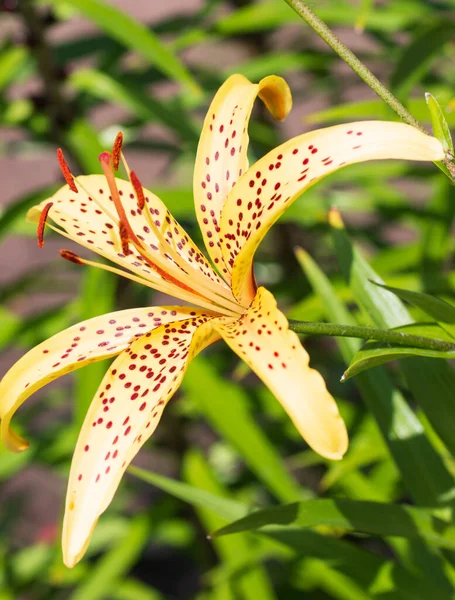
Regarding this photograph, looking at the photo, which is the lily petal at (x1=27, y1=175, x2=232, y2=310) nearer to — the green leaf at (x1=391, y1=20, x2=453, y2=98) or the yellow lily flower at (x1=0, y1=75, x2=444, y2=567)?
the yellow lily flower at (x1=0, y1=75, x2=444, y2=567)

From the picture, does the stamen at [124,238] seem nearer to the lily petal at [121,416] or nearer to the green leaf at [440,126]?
the lily petal at [121,416]

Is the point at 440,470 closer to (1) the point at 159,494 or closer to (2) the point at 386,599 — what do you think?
(2) the point at 386,599

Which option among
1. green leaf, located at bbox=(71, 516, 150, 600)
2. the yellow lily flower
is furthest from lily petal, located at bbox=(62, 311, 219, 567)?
green leaf, located at bbox=(71, 516, 150, 600)

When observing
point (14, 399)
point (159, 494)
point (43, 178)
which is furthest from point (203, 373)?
point (43, 178)

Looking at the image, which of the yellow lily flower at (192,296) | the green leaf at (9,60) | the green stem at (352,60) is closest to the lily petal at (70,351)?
the yellow lily flower at (192,296)

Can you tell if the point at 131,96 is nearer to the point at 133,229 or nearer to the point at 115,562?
the point at 133,229

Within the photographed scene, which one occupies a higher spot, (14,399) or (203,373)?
(14,399)

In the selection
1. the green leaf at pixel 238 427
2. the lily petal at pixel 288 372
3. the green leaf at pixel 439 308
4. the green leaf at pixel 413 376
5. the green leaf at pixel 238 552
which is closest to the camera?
the lily petal at pixel 288 372
